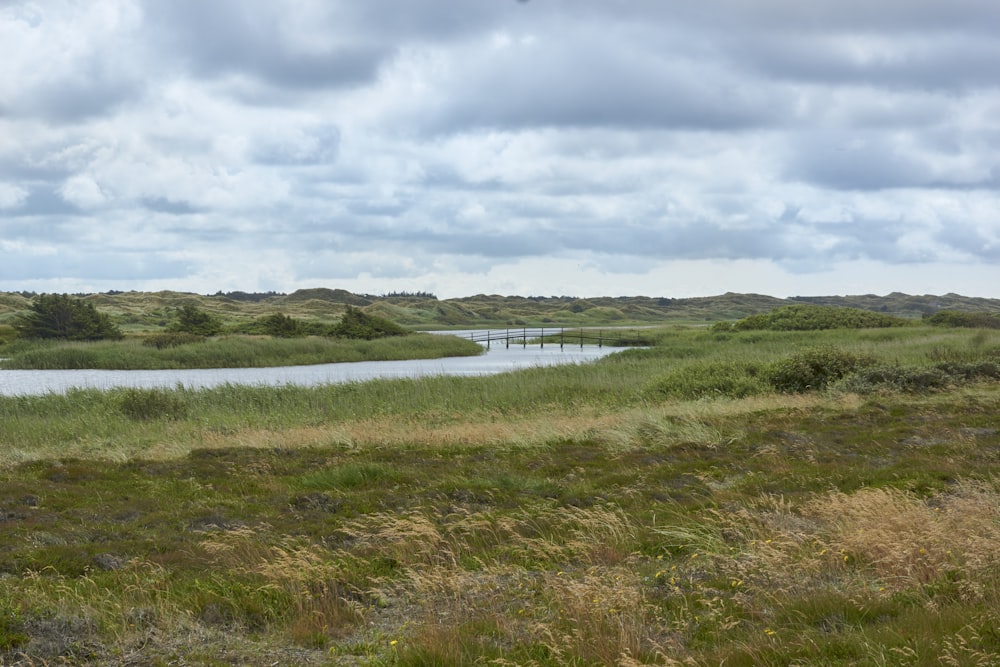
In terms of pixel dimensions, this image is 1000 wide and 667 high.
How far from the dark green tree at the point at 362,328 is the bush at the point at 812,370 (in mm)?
54339

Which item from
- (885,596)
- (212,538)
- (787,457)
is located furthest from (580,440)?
(885,596)

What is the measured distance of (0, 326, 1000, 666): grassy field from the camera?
6523 millimetres

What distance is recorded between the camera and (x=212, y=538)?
10336mm

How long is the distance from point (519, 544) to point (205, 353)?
57049 mm

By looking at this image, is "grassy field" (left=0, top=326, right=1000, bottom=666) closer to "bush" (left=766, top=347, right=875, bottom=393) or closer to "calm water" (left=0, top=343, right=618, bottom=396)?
"bush" (left=766, top=347, right=875, bottom=393)

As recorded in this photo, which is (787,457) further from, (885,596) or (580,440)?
(885,596)

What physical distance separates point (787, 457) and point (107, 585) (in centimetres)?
1249

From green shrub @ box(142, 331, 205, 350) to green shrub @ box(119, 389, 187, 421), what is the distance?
37134 millimetres

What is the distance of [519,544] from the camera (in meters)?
10.1

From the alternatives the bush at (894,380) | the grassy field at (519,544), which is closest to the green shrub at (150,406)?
the grassy field at (519,544)

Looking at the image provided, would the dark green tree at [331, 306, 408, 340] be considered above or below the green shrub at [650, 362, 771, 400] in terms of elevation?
above

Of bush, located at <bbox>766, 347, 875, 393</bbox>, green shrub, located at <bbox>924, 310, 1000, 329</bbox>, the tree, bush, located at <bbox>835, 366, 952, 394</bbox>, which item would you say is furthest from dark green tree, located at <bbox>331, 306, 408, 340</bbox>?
bush, located at <bbox>835, 366, 952, 394</bbox>

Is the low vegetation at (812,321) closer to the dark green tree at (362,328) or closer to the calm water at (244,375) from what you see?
the calm water at (244,375)

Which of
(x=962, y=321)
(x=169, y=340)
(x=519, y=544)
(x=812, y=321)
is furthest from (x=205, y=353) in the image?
(x=962, y=321)
